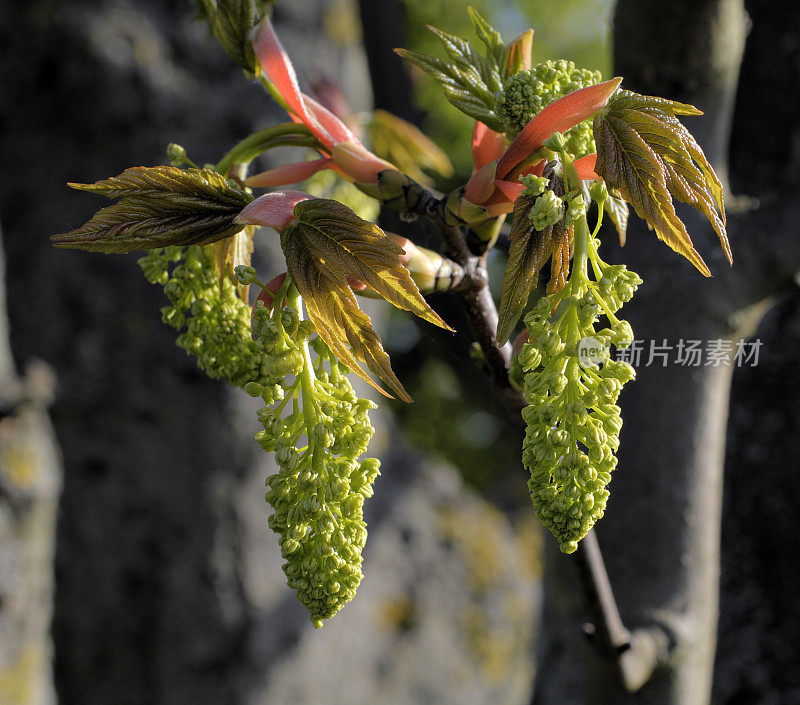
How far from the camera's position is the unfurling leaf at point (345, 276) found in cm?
36

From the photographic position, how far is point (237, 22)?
500 millimetres

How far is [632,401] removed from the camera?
0.87 metres

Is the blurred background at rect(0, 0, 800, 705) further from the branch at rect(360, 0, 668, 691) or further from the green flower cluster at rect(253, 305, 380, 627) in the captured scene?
the green flower cluster at rect(253, 305, 380, 627)

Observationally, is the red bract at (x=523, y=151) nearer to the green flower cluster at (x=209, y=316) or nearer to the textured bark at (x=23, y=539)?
the green flower cluster at (x=209, y=316)

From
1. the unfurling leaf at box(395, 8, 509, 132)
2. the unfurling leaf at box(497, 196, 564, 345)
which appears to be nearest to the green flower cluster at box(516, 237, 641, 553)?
the unfurling leaf at box(497, 196, 564, 345)

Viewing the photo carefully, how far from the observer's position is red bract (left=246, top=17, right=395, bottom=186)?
1.46 ft

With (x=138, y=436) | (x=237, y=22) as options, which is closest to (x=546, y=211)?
(x=237, y=22)

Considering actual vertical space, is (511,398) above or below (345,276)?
below

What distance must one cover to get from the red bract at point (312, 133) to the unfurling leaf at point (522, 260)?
13cm

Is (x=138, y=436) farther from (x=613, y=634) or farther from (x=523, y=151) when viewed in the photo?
(x=523, y=151)

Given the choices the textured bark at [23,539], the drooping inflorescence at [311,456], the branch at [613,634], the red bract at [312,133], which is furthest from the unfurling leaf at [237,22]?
the textured bark at [23,539]

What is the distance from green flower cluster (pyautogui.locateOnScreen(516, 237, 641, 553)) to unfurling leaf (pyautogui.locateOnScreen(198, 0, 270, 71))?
0.33 m

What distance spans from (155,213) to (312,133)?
0.13m

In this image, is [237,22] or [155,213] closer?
[155,213]
